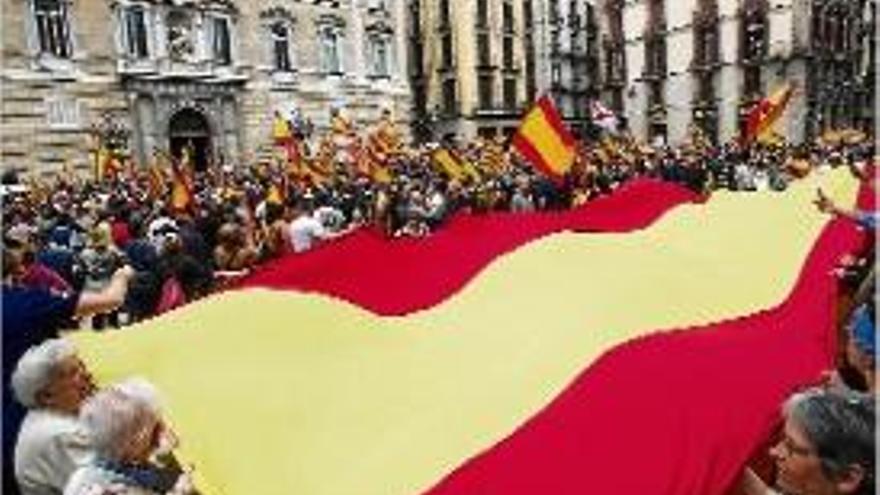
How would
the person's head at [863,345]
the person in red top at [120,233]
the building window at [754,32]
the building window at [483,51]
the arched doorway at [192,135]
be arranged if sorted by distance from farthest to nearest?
the building window at [483,51]
the building window at [754,32]
the arched doorway at [192,135]
the person in red top at [120,233]
the person's head at [863,345]

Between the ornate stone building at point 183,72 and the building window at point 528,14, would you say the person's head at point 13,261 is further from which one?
the building window at point 528,14

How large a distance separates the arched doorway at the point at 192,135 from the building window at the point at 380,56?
29.5 feet

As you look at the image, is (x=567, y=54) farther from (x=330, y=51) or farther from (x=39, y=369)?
(x=39, y=369)

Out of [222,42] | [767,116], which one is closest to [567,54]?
[222,42]

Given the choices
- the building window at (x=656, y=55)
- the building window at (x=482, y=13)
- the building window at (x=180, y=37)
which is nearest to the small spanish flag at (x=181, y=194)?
the building window at (x=180, y=37)

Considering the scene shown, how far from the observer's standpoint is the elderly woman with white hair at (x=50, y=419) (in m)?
4.53

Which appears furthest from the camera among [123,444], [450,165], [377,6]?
[377,6]

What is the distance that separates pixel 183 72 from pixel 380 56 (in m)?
10.7

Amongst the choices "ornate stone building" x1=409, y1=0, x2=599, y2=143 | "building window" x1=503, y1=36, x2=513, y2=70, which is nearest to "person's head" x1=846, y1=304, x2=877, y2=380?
"ornate stone building" x1=409, y1=0, x2=599, y2=143

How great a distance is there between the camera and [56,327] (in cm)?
580

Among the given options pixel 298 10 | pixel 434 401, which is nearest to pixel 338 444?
pixel 434 401

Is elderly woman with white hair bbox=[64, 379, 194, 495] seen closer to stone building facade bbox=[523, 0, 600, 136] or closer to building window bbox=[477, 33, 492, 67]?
building window bbox=[477, 33, 492, 67]

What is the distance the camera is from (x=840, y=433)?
299cm

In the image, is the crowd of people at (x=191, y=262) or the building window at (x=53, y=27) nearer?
the crowd of people at (x=191, y=262)
